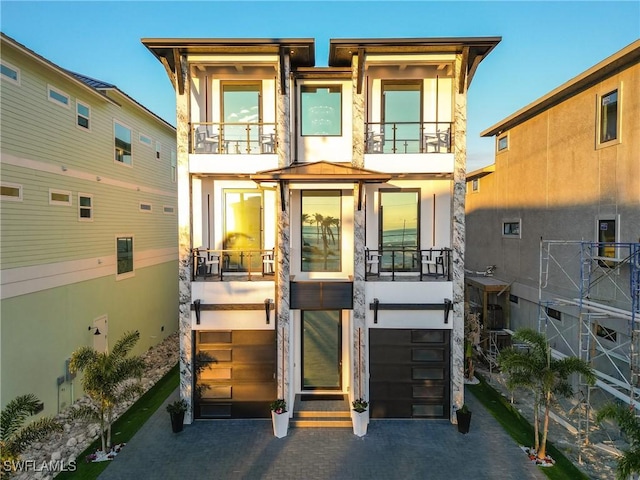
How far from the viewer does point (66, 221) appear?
11.6 meters

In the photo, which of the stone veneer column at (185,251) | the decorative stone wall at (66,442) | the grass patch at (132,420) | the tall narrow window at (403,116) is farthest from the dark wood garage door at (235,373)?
the tall narrow window at (403,116)

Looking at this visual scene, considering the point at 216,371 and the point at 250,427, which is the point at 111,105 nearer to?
the point at 216,371

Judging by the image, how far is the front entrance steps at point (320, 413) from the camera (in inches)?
396

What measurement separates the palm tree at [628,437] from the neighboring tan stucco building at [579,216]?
2.75 m

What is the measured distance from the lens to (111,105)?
14.1 meters

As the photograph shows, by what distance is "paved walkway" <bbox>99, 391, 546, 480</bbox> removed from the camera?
811 cm

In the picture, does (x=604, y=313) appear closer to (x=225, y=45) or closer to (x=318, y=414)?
(x=318, y=414)

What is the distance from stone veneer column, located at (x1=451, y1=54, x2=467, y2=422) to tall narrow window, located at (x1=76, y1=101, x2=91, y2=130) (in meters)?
12.7

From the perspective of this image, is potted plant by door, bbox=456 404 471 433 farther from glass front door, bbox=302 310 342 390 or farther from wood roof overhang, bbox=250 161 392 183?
wood roof overhang, bbox=250 161 392 183

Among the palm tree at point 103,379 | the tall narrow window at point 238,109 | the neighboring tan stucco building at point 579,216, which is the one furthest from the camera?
the tall narrow window at point 238,109

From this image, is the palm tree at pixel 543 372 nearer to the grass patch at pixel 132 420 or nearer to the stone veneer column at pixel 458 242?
the stone veneer column at pixel 458 242

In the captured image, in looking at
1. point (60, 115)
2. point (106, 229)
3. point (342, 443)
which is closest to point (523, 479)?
point (342, 443)

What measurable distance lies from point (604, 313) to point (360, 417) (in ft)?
24.3
